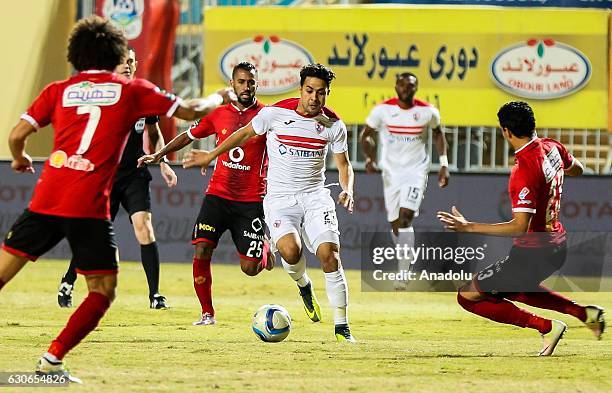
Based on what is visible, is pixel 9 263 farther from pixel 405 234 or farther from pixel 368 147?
pixel 405 234

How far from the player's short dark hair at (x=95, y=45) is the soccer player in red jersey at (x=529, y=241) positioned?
9.20 ft

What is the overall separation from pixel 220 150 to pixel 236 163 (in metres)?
2.03

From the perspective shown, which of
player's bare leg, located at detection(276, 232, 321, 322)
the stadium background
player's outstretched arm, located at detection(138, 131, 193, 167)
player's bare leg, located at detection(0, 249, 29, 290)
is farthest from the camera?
the stadium background

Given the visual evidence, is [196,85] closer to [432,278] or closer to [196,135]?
[432,278]

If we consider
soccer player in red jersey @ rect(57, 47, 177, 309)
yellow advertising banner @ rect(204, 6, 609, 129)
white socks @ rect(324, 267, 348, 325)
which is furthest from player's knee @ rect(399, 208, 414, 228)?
white socks @ rect(324, 267, 348, 325)

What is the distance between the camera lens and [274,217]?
1116 centimetres

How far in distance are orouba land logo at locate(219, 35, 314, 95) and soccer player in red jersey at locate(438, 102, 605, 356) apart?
10304mm

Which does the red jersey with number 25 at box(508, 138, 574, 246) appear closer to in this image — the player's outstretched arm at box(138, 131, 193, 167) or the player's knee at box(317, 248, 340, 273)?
the player's knee at box(317, 248, 340, 273)

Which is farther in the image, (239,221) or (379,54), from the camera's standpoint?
(379,54)

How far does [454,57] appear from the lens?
20.3 meters

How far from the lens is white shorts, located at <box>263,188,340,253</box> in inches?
430

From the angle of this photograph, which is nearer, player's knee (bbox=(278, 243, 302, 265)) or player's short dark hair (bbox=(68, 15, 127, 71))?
player's short dark hair (bbox=(68, 15, 127, 71))

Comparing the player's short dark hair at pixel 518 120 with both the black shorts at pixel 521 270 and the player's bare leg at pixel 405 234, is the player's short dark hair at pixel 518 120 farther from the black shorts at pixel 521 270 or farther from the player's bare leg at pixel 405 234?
the player's bare leg at pixel 405 234

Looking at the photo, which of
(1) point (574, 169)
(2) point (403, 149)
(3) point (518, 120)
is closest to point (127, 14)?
(2) point (403, 149)
